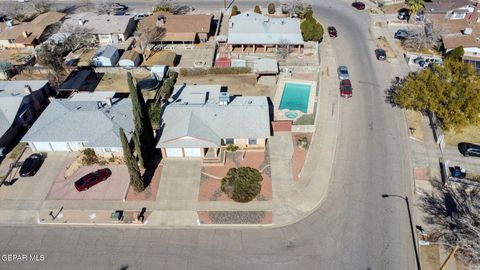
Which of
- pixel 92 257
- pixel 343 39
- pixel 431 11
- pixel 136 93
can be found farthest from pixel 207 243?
pixel 431 11

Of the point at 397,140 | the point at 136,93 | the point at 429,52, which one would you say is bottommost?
the point at 397,140

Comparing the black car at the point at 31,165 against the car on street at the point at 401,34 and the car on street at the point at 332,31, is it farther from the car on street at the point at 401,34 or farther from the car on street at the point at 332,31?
the car on street at the point at 401,34

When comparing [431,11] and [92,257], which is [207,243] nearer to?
[92,257]

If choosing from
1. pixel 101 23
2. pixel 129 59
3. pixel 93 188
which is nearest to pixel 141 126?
pixel 93 188

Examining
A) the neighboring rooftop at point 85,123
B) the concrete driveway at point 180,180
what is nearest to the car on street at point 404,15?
the concrete driveway at point 180,180

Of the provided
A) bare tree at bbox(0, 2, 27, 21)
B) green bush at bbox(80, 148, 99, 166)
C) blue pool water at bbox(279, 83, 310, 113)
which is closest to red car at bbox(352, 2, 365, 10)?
blue pool water at bbox(279, 83, 310, 113)
